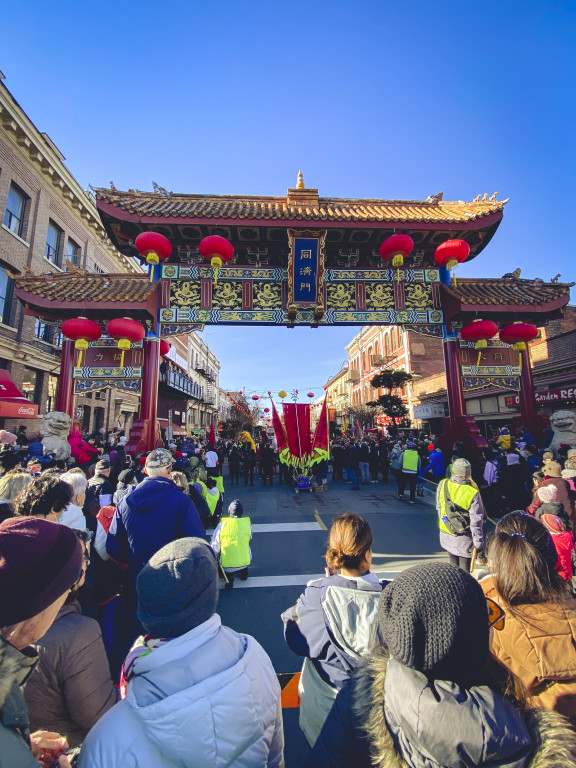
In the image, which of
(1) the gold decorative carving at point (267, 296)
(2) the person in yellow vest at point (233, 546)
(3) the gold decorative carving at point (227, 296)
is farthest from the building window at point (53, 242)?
(2) the person in yellow vest at point (233, 546)

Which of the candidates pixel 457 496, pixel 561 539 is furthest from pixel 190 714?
pixel 561 539

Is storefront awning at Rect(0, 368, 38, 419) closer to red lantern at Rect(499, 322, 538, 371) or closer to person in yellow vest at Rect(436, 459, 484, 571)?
person in yellow vest at Rect(436, 459, 484, 571)

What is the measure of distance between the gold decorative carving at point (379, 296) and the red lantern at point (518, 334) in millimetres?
3064

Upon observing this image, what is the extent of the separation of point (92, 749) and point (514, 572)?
1733 millimetres

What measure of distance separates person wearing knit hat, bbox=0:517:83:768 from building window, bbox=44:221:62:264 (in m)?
17.6

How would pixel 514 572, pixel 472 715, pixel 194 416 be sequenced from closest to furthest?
pixel 472 715 → pixel 514 572 → pixel 194 416

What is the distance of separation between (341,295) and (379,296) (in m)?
1.12

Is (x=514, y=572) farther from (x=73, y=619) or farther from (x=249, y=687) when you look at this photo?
(x=73, y=619)

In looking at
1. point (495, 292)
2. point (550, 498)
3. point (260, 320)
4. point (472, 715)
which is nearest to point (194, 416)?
point (260, 320)

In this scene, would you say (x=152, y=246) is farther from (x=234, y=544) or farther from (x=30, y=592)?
(x=30, y=592)

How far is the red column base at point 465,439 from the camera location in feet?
28.2

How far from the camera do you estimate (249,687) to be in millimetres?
1081

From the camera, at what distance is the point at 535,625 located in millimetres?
1479

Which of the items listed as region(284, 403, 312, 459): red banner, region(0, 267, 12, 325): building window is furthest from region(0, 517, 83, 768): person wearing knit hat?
region(0, 267, 12, 325): building window
